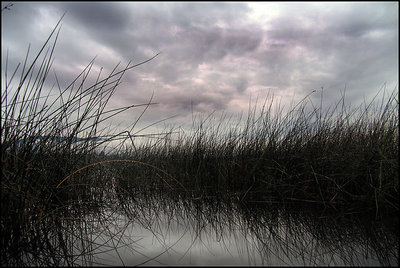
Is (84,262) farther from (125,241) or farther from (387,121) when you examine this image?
(387,121)

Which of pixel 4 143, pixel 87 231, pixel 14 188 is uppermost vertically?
pixel 4 143

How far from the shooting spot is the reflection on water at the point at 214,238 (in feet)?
3.19

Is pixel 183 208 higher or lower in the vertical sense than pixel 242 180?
lower

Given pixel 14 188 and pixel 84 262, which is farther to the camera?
pixel 14 188

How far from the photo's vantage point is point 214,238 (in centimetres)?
122

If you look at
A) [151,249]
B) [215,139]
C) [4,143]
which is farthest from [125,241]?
[215,139]

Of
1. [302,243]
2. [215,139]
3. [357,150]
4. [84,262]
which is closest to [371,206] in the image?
[357,150]

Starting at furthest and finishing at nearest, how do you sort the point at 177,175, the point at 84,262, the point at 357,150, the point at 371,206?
the point at 177,175
the point at 357,150
the point at 371,206
the point at 84,262

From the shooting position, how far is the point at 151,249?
1.09 m

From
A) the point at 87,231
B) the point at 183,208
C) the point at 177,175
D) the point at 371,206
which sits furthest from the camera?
the point at 177,175

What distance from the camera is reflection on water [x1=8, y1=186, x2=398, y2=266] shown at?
97 centimetres

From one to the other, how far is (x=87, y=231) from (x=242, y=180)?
5.04 feet

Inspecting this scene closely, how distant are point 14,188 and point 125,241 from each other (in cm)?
57

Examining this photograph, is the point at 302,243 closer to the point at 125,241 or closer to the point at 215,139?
the point at 125,241
